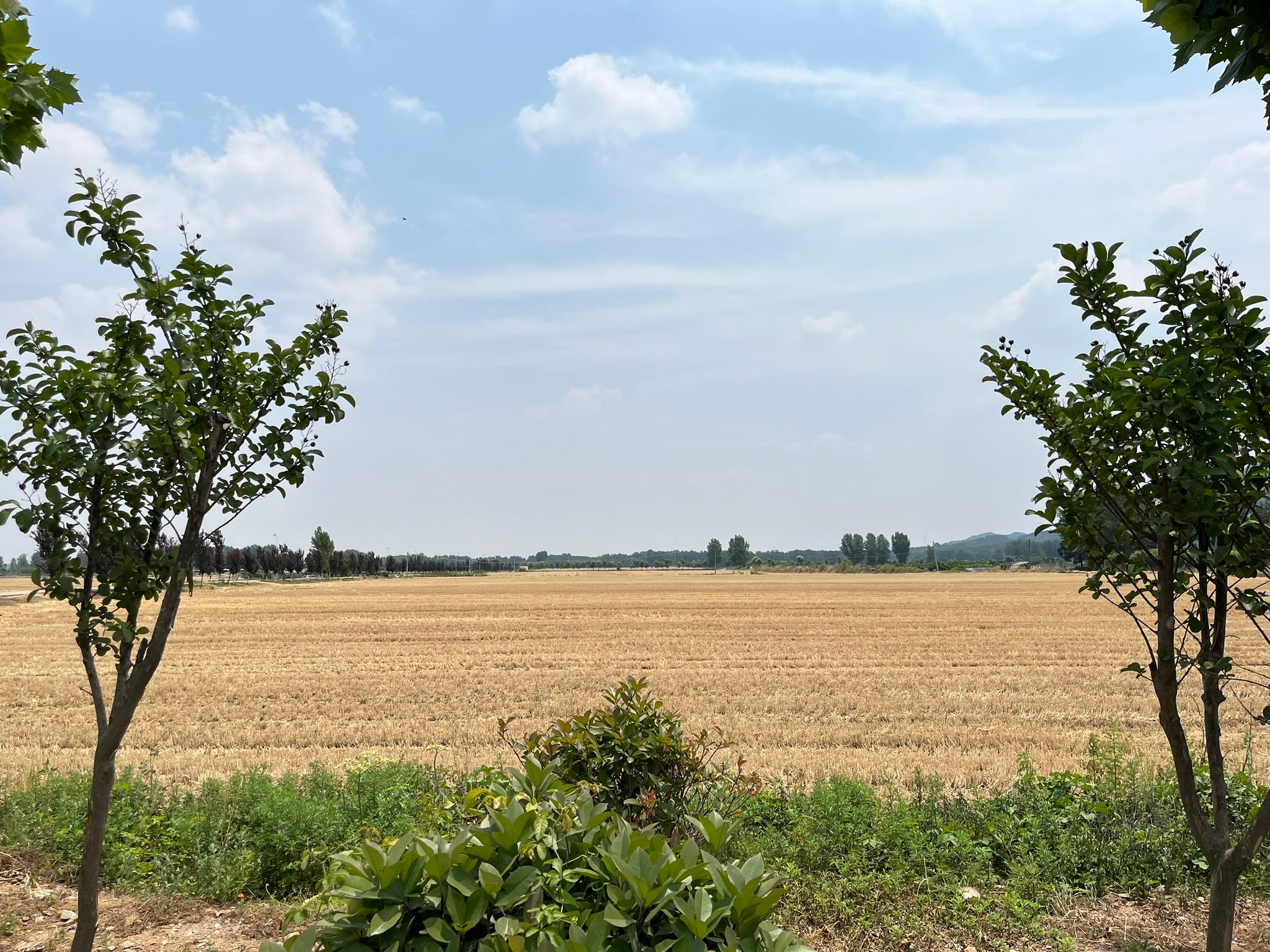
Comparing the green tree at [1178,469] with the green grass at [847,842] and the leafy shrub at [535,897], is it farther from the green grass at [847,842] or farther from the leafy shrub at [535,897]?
the leafy shrub at [535,897]

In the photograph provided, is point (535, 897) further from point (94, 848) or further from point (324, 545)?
point (324, 545)

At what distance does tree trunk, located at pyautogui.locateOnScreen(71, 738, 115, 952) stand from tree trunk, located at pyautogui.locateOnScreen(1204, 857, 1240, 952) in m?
5.54

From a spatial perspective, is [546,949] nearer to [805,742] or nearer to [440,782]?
[440,782]

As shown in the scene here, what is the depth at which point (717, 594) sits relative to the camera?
54.4m

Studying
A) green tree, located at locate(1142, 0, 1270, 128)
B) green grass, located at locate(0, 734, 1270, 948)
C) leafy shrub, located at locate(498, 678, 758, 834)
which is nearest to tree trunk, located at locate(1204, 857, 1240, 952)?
Result: green grass, located at locate(0, 734, 1270, 948)

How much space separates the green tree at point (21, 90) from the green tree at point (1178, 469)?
4.40m

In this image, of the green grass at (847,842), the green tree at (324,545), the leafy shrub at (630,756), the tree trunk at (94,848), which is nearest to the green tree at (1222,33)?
the leafy shrub at (630,756)

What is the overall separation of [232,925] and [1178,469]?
5.99 metres

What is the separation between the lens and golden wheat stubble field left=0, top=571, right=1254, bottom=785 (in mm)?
12734

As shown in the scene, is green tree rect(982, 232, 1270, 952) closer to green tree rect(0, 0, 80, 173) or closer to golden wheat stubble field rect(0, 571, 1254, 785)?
green tree rect(0, 0, 80, 173)

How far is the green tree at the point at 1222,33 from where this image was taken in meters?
1.98

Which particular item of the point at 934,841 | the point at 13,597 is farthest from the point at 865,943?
the point at 13,597

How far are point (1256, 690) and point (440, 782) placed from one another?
1895 centimetres

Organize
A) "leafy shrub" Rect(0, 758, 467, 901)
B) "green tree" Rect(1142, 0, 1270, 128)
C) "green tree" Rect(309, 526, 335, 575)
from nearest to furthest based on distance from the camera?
"green tree" Rect(1142, 0, 1270, 128), "leafy shrub" Rect(0, 758, 467, 901), "green tree" Rect(309, 526, 335, 575)
